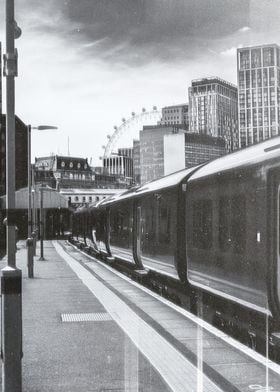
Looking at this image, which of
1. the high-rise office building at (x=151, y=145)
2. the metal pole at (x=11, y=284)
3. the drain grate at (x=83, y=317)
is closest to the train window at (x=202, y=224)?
the drain grate at (x=83, y=317)

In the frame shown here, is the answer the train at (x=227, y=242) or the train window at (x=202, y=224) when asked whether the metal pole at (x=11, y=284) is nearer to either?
the train at (x=227, y=242)

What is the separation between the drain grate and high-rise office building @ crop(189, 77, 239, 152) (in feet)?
243

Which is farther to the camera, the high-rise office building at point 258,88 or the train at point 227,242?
the high-rise office building at point 258,88

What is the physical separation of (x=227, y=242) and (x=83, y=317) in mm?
3000

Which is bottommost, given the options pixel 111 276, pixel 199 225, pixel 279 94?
pixel 111 276

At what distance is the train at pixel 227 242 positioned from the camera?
307 inches

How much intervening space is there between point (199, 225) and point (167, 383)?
5.49m

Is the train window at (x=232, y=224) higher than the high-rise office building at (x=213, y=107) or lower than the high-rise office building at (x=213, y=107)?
lower

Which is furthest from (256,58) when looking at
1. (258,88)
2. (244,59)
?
(244,59)

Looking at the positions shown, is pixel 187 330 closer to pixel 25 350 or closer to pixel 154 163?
pixel 25 350

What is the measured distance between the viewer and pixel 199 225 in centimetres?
1152

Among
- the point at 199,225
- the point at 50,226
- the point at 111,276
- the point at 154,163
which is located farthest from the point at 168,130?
the point at 199,225

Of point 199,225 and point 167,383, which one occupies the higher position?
point 199,225

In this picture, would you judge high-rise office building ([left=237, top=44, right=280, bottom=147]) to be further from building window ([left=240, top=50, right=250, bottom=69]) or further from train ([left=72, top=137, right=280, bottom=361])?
train ([left=72, top=137, right=280, bottom=361])
